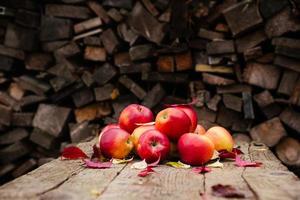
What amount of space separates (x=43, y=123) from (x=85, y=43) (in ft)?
2.56

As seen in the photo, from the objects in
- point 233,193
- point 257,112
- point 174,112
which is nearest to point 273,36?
point 257,112

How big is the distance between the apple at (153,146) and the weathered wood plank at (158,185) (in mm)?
110

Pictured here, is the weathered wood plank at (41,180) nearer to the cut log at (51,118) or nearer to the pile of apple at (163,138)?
the pile of apple at (163,138)

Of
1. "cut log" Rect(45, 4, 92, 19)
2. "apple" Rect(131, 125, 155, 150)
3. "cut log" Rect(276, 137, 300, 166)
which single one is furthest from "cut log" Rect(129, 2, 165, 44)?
"apple" Rect(131, 125, 155, 150)

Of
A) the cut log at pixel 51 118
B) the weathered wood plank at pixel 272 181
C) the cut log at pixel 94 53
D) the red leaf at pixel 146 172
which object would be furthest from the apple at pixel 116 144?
the cut log at pixel 51 118

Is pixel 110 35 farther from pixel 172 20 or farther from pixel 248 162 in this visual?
pixel 248 162

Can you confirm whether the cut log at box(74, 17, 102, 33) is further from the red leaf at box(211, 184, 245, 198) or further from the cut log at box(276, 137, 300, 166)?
the red leaf at box(211, 184, 245, 198)

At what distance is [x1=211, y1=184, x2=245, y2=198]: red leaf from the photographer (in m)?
1.13

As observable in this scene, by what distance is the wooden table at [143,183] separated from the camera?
1137mm

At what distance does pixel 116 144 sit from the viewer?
1664 mm

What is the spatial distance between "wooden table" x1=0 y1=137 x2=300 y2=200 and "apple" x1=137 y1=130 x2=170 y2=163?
0.22 feet

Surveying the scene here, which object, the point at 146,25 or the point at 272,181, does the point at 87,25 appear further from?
the point at 272,181

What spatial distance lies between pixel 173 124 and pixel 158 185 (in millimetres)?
460

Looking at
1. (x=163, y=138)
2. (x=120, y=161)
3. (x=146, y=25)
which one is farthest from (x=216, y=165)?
(x=146, y=25)
